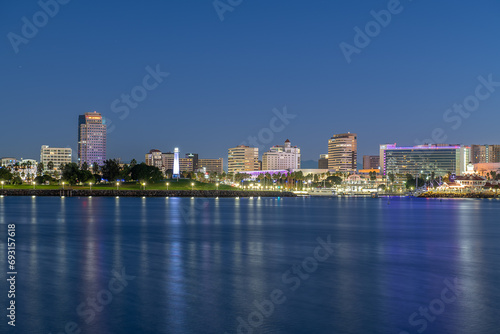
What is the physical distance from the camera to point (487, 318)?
19891 mm

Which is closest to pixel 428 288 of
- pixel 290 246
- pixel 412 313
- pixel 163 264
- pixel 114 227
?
pixel 412 313

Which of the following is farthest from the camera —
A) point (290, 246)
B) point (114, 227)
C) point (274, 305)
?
point (114, 227)

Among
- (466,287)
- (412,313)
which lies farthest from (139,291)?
(466,287)

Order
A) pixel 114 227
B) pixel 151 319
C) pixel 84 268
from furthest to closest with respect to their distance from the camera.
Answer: pixel 114 227 < pixel 84 268 < pixel 151 319

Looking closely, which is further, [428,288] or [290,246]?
[290,246]

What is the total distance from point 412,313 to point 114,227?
4707cm

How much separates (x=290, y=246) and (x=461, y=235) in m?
23.0

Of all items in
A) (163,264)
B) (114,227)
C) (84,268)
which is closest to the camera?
(84,268)

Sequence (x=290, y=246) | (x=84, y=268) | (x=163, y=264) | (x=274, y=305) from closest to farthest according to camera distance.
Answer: (x=274, y=305), (x=84, y=268), (x=163, y=264), (x=290, y=246)

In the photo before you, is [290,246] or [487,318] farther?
[290,246]

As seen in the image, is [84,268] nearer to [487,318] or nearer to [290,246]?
[290,246]

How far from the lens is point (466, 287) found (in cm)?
2606

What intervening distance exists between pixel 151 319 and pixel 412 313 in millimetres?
10201

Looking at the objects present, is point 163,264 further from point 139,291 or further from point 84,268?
point 139,291
